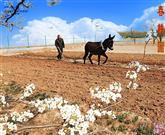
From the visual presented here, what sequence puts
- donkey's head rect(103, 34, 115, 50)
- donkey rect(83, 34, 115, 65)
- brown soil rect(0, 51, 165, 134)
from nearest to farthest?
brown soil rect(0, 51, 165, 134) < donkey's head rect(103, 34, 115, 50) < donkey rect(83, 34, 115, 65)

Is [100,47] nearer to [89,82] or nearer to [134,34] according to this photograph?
[89,82]

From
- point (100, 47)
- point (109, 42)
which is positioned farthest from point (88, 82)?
point (100, 47)

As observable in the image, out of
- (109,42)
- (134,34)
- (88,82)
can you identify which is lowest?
(88,82)

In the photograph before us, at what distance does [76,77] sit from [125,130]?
329 inches

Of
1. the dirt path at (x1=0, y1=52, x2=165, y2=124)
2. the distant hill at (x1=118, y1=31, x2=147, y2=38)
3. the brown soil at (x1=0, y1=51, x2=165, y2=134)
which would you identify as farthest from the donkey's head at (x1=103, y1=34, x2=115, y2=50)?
the distant hill at (x1=118, y1=31, x2=147, y2=38)

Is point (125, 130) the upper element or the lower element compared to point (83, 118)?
lower

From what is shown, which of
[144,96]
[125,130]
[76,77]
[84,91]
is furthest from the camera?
[76,77]

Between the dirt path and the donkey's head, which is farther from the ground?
the donkey's head

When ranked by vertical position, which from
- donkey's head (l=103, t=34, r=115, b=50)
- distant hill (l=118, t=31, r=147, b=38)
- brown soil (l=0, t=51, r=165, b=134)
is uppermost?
donkey's head (l=103, t=34, r=115, b=50)

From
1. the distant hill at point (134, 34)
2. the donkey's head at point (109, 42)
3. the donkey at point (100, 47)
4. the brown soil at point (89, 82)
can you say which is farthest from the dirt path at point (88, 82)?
the distant hill at point (134, 34)

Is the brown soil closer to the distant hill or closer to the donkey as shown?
the donkey

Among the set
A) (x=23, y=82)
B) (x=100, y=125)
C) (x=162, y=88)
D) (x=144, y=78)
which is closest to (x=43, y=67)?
(x=23, y=82)

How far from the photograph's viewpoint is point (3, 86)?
75.9 feet

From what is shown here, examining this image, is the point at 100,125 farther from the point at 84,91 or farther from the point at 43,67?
the point at 43,67
